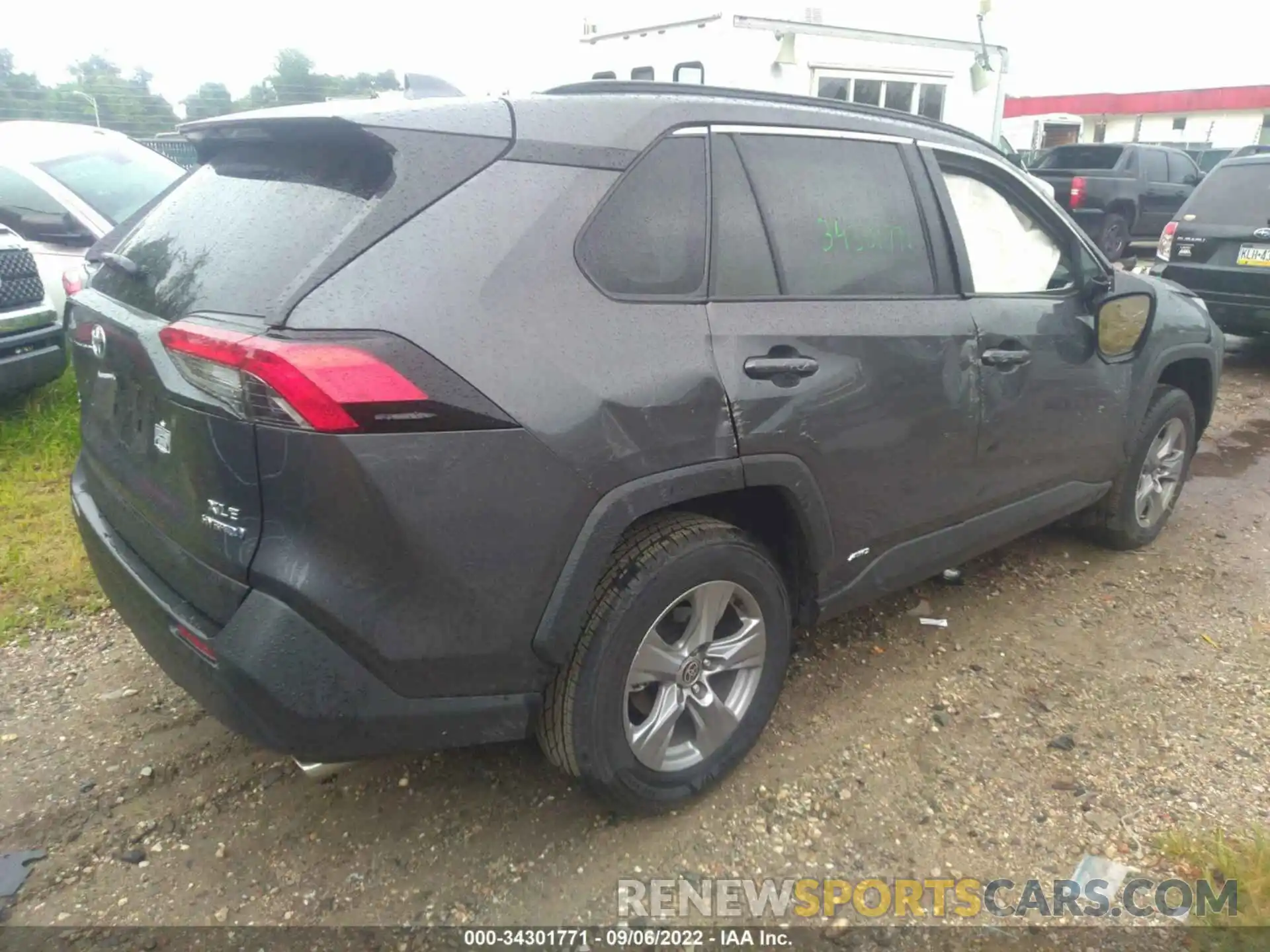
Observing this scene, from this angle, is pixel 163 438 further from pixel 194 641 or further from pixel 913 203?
pixel 913 203

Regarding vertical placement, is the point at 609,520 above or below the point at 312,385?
below

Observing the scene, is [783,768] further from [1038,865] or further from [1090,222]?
[1090,222]

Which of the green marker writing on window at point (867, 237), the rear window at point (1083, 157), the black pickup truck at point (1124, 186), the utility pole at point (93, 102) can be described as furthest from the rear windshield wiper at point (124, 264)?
the rear window at point (1083, 157)

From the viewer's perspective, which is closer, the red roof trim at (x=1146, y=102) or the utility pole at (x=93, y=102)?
the utility pole at (x=93, y=102)

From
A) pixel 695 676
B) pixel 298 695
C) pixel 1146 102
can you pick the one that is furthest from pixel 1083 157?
pixel 1146 102

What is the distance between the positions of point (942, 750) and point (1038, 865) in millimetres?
481

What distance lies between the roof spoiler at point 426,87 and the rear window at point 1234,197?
6943 millimetres

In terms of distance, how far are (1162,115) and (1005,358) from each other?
43774 millimetres

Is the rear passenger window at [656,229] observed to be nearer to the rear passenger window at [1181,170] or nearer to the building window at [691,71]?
the building window at [691,71]

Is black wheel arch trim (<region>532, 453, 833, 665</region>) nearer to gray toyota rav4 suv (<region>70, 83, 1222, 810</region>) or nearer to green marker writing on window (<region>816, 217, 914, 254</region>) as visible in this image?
gray toyota rav4 suv (<region>70, 83, 1222, 810</region>)

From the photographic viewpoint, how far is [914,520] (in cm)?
299

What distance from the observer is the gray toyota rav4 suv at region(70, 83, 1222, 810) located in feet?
6.19

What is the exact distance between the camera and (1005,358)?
3109 mm

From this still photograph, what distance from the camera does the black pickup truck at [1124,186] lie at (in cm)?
1398
